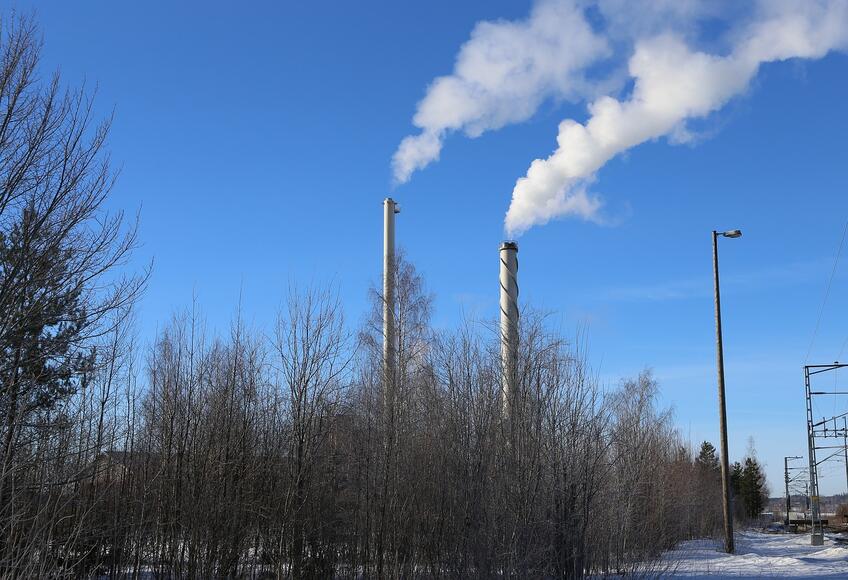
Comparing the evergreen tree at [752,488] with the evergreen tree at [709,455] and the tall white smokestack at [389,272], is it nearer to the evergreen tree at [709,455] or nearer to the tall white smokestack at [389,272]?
the evergreen tree at [709,455]

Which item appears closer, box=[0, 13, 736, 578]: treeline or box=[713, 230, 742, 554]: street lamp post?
box=[0, 13, 736, 578]: treeline

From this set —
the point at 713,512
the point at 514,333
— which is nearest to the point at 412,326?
the point at 514,333

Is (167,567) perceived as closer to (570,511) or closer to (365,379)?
(365,379)

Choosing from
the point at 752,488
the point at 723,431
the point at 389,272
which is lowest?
the point at 752,488

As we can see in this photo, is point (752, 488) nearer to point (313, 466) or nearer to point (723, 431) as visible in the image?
point (723, 431)

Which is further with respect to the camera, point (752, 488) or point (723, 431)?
point (752, 488)

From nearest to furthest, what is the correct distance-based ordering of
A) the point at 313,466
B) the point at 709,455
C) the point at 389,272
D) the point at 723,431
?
1. the point at 313,466
2. the point at 723,431
3. the point at 389,272
4. the point at 709,455

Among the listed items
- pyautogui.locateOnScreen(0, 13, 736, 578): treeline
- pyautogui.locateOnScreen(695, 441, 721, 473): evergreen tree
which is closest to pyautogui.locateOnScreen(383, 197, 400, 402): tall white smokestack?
pyautogui.locateOnScreen(0, 13, 736, 578): treeline

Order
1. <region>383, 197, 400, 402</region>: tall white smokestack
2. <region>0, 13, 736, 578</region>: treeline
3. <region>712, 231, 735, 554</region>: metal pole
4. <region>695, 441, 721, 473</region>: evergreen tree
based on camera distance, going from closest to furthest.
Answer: <region>0, 13, 736, 578</region>: treeline → <region>712, 231, 735, 554</region>: metal pole → <region>383, 197, 400, 402</region>: tall white smokestack → <region>695, 441, 721, 473</region>: evergreen tree

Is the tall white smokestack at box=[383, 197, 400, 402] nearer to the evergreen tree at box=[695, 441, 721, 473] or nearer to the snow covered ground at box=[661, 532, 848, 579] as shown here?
the snow covered ground at box=[661, 532, 848, 579]

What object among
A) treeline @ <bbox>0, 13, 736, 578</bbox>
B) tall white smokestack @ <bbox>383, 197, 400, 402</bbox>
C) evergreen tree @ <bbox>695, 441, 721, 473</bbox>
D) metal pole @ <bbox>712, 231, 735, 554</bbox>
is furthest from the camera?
evergreen tree @ <bbox>695, 441, 721, 473</bbox>

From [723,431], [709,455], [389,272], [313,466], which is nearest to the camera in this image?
[313,466]

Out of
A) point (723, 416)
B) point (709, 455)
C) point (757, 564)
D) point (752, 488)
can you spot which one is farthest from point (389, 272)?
point (752, 488)

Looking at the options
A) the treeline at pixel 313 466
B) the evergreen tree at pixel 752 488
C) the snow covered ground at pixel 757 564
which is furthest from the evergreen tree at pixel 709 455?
the treeline at pixel 313 466
